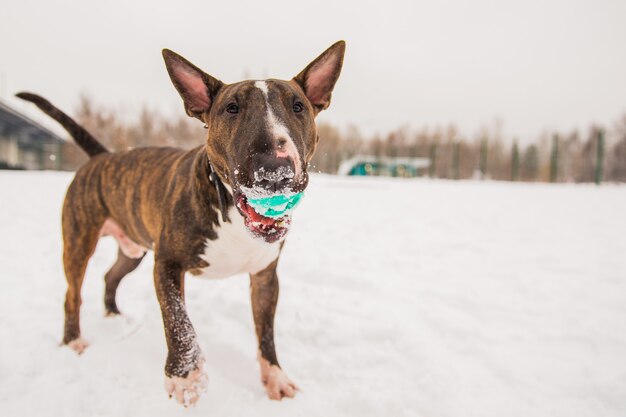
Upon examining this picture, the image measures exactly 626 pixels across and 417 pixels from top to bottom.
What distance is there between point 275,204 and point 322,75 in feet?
3.65

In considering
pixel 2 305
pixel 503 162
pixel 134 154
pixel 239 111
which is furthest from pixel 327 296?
pixel 503 162

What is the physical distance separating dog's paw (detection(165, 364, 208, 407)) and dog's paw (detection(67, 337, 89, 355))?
120cm

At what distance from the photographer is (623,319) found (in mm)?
3545

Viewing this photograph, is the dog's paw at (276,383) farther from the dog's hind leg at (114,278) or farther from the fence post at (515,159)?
the fence post at (515,159)

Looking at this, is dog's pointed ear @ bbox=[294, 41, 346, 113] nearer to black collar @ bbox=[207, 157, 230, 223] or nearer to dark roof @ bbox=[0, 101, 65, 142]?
black collar @ bbox=[207, 157, 230, 223]

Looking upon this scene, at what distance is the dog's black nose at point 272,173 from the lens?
1686 millimetres

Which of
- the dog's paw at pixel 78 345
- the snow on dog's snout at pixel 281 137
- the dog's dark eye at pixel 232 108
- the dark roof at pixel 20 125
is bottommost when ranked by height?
the dog's paw at pixel 78 345

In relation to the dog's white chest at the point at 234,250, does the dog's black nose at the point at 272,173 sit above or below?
above

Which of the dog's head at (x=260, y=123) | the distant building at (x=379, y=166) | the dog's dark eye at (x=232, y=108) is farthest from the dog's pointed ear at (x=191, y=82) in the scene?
the distant building at (x=379, y=166)

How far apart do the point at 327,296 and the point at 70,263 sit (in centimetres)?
223

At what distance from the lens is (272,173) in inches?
66.2

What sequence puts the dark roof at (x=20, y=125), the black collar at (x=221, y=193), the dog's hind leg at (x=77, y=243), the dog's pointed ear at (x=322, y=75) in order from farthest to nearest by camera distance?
the dark roof at (x=20, y=125), the dog's hind leg at (x=77, y=243), the dog's pointed ear at (x=322, y=75), the black collar at (x=221, y=193)

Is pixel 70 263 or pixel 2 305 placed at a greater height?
pixel 70 263

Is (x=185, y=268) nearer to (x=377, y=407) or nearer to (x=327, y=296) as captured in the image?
(x=377, y=407)
